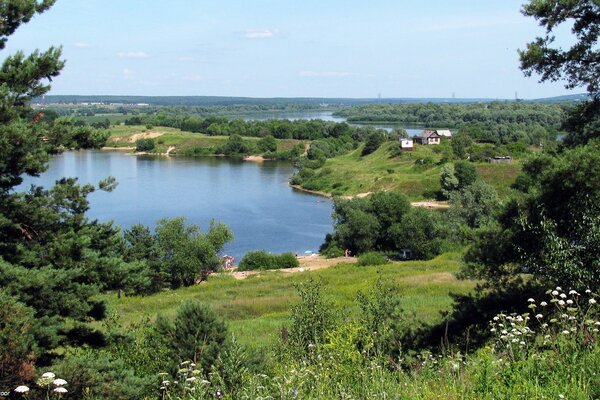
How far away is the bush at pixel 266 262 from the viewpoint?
3459 cm

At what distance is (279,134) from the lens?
11644 centimetres

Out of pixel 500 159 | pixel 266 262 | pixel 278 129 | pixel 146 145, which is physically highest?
pixel 278 129

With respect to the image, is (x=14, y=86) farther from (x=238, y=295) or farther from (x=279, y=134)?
(x=279, y=134)

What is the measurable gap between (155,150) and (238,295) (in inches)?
3337

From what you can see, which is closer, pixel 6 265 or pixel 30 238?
pixel 6 265

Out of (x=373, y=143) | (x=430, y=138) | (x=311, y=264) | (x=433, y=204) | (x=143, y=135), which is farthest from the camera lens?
(x=143, y=135)

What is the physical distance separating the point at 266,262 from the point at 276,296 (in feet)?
41.8

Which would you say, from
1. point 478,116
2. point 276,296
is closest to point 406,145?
point 276,296

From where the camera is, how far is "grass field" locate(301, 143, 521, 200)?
63156mm

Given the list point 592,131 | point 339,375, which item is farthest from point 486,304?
point 339,375

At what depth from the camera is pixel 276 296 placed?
22047mm

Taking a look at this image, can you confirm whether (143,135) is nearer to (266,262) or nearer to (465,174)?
(465,174)

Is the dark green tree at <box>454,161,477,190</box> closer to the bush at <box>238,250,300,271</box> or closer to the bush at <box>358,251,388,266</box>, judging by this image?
the bush at <box>358,251,388,266</box>

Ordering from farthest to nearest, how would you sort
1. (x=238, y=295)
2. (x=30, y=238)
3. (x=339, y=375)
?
(x=238, y=295) < (x=30, y=238) < (x=339, y=375)
